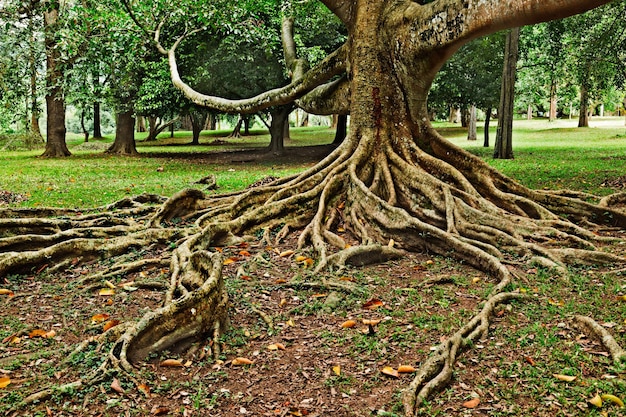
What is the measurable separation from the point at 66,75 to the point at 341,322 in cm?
1790

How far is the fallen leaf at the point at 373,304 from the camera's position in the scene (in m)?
5.32

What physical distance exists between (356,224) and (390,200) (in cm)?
67

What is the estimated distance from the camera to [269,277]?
246 inches

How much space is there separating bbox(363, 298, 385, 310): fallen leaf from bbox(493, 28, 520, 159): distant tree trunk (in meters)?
15.1

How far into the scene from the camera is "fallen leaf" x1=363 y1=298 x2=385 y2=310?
209 inches

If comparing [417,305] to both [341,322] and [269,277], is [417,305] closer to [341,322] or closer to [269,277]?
[341,322]

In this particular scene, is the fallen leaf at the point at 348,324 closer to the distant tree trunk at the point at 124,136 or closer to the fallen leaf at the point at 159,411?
the fallen leaf at the point at 159,411

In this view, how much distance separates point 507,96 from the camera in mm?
18766

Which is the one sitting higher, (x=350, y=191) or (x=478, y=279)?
(x=350, y=191)

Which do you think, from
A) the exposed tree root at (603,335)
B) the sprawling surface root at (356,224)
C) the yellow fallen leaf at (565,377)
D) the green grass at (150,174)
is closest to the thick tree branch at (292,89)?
the sprawling surface root at (356,224)

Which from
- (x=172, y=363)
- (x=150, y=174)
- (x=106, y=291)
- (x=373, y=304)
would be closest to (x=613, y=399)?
(x=373, y=304)

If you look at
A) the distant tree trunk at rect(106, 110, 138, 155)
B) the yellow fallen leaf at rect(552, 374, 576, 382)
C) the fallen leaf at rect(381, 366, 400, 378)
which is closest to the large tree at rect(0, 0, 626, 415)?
the yellow fallen leaf at rect(552, 374, 576, 382)

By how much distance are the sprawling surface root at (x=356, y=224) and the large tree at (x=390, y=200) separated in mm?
19

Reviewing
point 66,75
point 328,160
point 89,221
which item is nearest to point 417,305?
point 328,160
